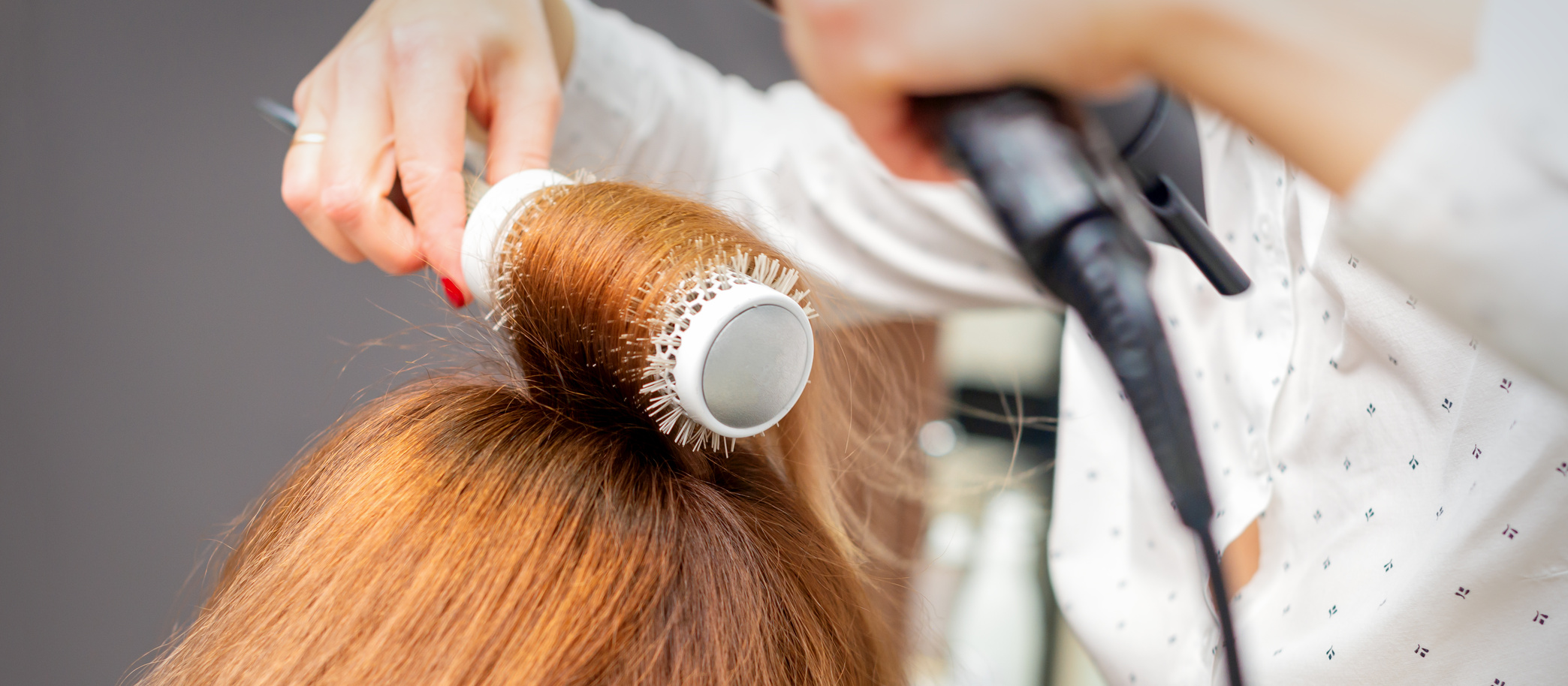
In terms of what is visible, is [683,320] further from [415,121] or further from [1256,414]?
[1256,414]

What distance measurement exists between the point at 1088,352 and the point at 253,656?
49 cm

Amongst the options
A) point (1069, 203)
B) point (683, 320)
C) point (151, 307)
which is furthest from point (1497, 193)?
point (151, 307)

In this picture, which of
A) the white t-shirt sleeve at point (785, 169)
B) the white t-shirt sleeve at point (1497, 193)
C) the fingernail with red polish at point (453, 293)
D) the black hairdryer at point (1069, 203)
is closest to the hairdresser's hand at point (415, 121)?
the fingernail with red polish at point (453, 293)

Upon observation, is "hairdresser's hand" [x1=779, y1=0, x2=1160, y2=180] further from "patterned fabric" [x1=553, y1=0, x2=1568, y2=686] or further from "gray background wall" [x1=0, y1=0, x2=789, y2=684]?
"gray background wall" [x1=0, y1=0, x2=789, y2=684]

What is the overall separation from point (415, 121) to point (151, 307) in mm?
290

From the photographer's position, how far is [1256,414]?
49 cm

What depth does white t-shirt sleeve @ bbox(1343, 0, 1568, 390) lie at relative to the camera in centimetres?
19

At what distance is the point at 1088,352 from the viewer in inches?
21.2

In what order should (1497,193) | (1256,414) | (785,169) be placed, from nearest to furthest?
(1497,193) → (1256,414) → (785,169)

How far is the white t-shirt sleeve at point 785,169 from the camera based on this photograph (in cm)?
59

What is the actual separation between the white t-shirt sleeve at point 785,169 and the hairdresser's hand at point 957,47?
0.86 feet

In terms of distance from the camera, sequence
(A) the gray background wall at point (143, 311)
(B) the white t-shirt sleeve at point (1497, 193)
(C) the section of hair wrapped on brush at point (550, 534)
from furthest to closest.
→ 1. (A) the gray background wall at point (143, 311)
2. (C) the section of hair wrapped on brush at point (550, 534)
3. (B) the white t-shirt sleeve at point (1497, 193)

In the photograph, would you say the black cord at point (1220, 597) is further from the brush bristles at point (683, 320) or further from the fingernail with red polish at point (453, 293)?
the fingernail with red polish at point (453, 293)

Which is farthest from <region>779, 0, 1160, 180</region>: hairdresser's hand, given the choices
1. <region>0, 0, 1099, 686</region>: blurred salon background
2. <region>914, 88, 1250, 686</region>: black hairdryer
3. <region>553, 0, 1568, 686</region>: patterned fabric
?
<region>0, 0, 1099, 686</region>: blurred salon background
